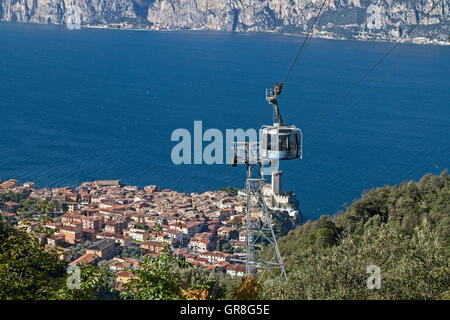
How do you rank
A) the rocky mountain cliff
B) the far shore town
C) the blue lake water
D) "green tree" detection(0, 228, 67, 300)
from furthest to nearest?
the rocky mountain cliff
the blue lake water
the far shore town
"green tree" detection(0, 228, 67, 300)

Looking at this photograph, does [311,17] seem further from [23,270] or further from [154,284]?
[154,284]

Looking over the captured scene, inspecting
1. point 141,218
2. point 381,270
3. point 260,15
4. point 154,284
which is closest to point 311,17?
point 260,15

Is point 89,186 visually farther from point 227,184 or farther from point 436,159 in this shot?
point 436,159

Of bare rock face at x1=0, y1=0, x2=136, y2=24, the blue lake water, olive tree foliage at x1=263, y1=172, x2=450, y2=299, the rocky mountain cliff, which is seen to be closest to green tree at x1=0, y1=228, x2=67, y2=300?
olive tree foliage at x1=263, y1=172, x2=450, y2=299

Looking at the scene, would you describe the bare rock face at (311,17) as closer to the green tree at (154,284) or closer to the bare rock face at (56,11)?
the bare rock face at (56,11)

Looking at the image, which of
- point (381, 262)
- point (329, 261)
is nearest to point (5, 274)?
point (329, 261)

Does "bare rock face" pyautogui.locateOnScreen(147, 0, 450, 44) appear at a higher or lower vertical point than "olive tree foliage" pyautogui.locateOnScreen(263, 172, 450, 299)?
higher

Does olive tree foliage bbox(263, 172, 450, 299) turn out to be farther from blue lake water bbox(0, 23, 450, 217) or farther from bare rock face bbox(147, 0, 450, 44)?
bare rock face bbox(147, 0, 450, 44)
